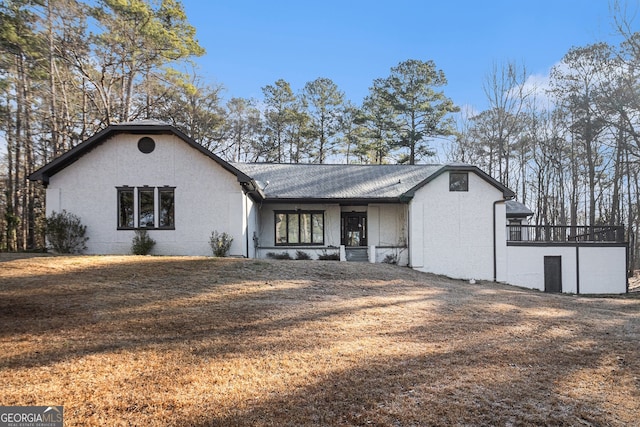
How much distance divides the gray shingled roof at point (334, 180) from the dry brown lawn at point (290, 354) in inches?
331

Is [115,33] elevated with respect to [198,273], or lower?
elevated

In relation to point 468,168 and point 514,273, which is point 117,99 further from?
point 514,273

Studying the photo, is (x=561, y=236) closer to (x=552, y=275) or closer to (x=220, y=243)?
(x=552, y=275)

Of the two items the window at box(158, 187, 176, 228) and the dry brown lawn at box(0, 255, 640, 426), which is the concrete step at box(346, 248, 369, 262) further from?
the window at box(158, 187, 176, 228)

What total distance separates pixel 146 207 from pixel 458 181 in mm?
13856

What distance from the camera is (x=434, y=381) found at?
4.54 metres

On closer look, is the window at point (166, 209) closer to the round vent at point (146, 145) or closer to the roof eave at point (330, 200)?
the round vent at point (146, 145)

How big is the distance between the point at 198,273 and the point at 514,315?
8.74m

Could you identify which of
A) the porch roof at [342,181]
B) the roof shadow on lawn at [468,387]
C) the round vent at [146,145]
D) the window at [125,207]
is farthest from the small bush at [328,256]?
the roof shadow on lawn at [468,387]

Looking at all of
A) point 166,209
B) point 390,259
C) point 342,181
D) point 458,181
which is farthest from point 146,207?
point 458,181

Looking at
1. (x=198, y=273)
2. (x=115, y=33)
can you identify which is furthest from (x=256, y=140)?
(x=198, y=273)

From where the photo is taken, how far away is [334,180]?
795 inches

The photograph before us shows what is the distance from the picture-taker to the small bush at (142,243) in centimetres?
1345

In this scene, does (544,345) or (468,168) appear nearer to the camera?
(544,345)
